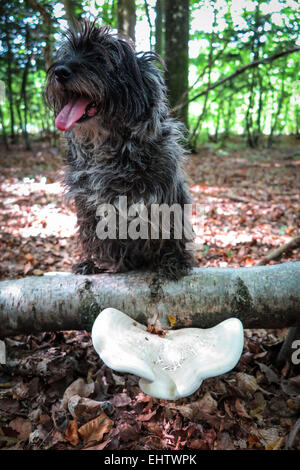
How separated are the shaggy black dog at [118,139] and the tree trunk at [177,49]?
2.80m

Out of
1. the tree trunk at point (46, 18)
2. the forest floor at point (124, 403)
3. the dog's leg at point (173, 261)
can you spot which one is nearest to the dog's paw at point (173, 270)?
the dog's leg at point (173, 261)

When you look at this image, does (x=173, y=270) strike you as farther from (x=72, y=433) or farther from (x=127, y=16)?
(x=127, y=16)

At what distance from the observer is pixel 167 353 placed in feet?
5.75

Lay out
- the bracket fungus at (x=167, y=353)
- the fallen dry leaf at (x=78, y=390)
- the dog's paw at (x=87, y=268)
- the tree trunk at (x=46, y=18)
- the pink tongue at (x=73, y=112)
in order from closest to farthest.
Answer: the bracket fungus at (x=167, y=353) → the pink tongue at (x=73, y=112) → the fallen dry leaf at (x=78, y=390) → the dog's paw at (x=87, y=268) → the tree trunk at (x=46, y=18)

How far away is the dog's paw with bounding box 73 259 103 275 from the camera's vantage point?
2.85 meters

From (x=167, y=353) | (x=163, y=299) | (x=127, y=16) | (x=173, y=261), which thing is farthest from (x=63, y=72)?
(x=127, y=16)

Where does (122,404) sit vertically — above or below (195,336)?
below

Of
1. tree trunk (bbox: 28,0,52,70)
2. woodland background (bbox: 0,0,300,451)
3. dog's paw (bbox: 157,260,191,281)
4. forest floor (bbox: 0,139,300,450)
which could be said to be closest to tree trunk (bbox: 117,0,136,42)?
woodland background (bbox: 0,0,300,451)

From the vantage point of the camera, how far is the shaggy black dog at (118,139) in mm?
2139

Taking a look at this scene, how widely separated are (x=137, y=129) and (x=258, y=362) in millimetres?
2086

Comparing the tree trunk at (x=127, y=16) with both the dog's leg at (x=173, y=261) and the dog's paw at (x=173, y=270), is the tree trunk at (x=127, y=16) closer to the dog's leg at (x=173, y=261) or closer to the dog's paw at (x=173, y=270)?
the dog's leg at (x=173, y=261)

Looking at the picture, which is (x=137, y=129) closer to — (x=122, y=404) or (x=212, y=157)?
(x=122, y=404)
